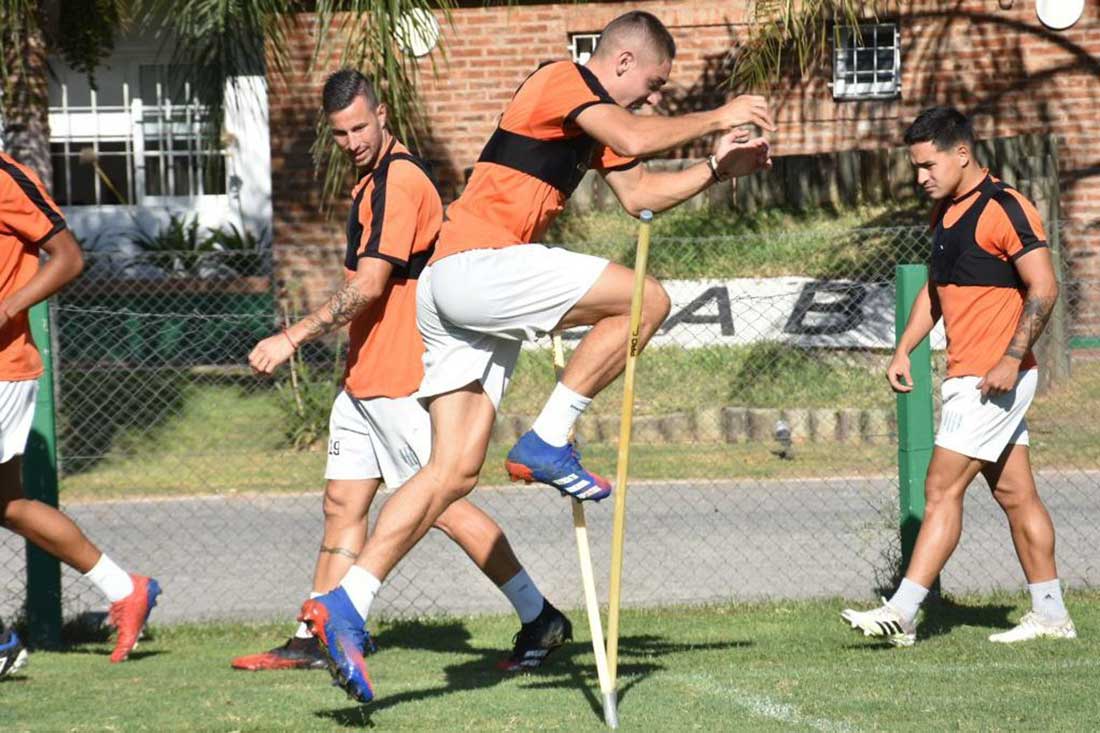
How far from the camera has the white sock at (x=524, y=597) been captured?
6656 mm

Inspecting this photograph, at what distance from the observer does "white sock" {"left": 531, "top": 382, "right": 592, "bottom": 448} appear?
18.0 feet

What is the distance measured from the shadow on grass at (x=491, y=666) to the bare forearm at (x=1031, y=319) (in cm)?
167

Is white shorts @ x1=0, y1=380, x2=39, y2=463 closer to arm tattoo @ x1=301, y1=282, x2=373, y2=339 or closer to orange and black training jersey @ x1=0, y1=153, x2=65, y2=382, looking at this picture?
orange and black training jersey @ x1=0, y1=153, x2=65, y2=382

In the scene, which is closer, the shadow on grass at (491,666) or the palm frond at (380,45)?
the shadow on grass at (491,666)

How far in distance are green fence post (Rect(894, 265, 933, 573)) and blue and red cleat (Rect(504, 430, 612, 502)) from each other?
2.66 m

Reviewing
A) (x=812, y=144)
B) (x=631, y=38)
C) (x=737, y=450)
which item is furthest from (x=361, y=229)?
(x=812, y=144)

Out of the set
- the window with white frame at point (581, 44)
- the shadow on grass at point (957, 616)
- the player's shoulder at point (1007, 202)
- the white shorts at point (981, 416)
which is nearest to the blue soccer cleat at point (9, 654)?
the shadow on grass at point (957, 616)

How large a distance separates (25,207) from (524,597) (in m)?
2.56

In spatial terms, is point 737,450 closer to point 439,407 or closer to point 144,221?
→ point 439,407

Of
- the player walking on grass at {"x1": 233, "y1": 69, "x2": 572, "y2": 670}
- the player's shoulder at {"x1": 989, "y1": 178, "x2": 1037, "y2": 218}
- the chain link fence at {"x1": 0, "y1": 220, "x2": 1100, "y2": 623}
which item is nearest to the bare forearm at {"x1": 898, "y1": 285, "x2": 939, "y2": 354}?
the player's shoulder at {"x1": 989, "y1": 178, "x2": 1037, "y2": 218}

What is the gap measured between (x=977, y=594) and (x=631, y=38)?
3.78m

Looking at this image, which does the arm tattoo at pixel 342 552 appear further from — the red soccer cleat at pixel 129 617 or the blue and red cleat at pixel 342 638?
the blue and red cleat at pixel 342 638

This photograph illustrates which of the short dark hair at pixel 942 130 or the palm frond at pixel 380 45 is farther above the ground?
the palm frond at pixel 380 45

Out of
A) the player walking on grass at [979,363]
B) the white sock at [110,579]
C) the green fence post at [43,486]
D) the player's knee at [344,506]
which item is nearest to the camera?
the player walking on grass at [979,363]
